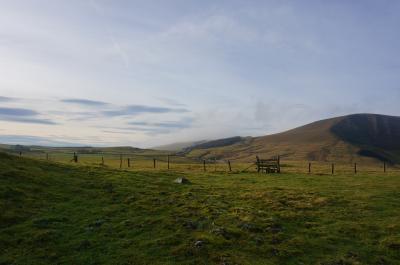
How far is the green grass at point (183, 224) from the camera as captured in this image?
16359 millimetres

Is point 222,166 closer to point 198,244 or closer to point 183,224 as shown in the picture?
point 183,224

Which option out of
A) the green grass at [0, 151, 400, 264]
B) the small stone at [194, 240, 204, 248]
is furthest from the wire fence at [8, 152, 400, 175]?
the small stone at [194, 240, 204, 248]

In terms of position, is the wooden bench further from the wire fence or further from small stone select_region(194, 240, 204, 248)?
small stone select_region(194, 240, 204, 248)

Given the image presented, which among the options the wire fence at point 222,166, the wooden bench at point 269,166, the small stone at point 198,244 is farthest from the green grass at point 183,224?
the wire fence at point 222,166

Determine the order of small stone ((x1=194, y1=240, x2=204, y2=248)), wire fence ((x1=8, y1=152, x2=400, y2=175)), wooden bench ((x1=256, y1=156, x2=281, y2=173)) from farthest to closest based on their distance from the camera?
wire fence ((x1=8, y1=152, x2=400, y2=175))
wooden bench ((x1=256, y1=156, x2=281, y2=173))
small stone ((x1=194, y1=240, x2=204, y2=248))

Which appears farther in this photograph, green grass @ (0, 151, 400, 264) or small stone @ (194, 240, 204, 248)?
small stone @ (194, 240, 204, 248)

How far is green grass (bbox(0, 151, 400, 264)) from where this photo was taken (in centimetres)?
1636

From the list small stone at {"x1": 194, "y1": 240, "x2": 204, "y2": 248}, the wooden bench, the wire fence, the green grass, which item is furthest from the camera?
the wire fence

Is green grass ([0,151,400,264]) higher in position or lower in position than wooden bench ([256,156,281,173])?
lower

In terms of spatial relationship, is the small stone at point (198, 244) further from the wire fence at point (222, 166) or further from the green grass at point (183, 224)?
the wire fence at point (222, 166)

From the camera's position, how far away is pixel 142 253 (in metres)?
16.3

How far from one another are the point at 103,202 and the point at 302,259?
15245 mm

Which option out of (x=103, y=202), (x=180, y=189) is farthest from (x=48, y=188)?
(x=180, y=189)

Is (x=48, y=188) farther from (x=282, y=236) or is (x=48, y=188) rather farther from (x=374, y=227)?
(x=374, y=227)
